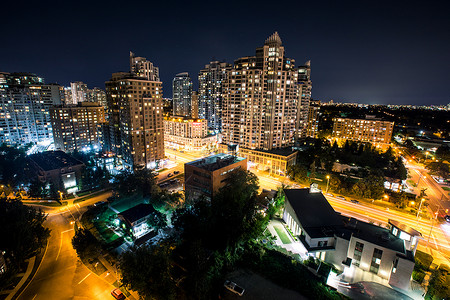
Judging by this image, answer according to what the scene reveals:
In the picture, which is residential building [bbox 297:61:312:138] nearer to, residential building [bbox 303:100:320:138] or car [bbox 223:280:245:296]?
residential building [bbox 303:100:320:138]

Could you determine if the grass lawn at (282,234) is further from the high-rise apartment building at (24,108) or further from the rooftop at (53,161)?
the high-rise apartment building at (24,108)

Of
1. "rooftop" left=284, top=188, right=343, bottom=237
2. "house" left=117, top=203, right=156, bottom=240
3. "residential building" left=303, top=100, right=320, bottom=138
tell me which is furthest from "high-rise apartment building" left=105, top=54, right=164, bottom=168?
"residential building" left=303, top=100, right=320, bottom=138

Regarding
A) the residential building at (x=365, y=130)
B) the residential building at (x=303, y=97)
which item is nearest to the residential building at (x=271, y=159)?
the residential building at (x=303, y=97)

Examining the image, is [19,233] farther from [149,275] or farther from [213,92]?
[213,92]

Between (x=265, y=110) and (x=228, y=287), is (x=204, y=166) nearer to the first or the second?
(x=228, y=287)

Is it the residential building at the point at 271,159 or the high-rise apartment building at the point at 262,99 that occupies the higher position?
the high-rise apartment building at the point at 262,99
